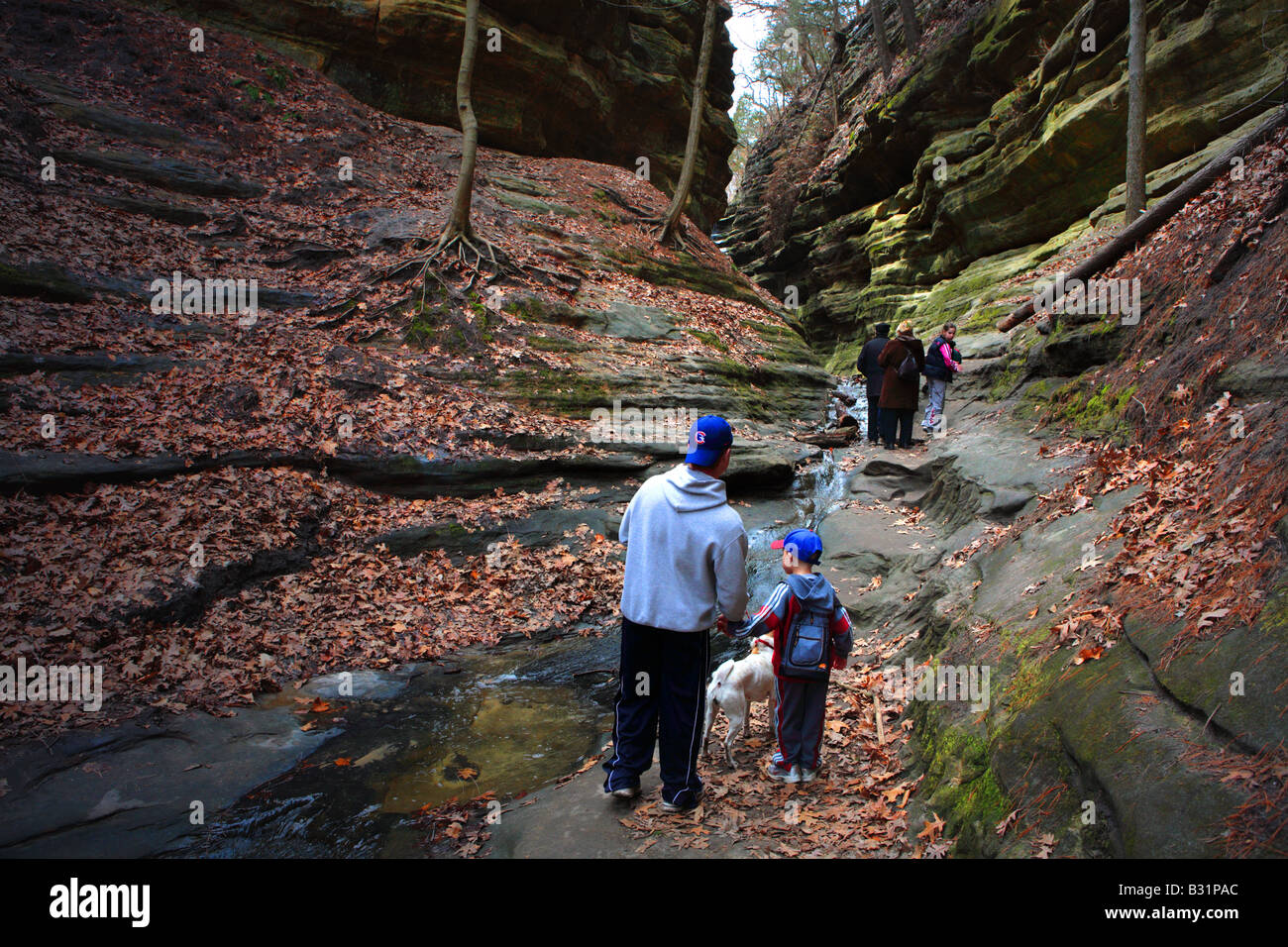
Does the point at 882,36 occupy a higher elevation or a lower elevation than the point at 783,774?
higher

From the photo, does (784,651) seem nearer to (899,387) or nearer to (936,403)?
(899,387)

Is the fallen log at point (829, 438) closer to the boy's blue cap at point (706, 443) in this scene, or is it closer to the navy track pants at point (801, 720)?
the navy track pants at point (801, 720)

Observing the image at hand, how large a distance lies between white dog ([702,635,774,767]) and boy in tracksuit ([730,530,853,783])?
1.13 ft

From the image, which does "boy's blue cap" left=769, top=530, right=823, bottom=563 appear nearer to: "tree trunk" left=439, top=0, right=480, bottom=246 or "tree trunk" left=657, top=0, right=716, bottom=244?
"tree trunk" left=439, top=0, right=480, bottom=246

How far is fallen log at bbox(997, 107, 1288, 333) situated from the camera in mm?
9102

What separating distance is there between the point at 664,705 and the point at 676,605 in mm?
672

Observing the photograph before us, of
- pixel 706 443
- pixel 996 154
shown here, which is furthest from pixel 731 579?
pixel 996 154

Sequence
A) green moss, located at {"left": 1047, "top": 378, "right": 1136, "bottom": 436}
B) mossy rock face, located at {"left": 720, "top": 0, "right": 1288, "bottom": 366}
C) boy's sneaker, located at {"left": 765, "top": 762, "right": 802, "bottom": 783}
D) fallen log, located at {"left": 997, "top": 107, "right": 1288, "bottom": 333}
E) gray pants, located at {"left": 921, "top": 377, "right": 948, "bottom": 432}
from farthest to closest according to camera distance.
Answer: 1. mossy rock face, located at {"left": 720, "top": 0, "right": 1288, "bottom": 366}
2. gray pants, located at {"left": 921, "top": 377, "right": 948, "bottom": 432}
3. fallen log, located at {"left": 997, "top": 107, "right": 1288, "bottom": 333}
4. green moss, located at {"left": 1047, "top": 378, "right": 1136, "bottom": 436}
5. boy's sneaker, located at {"left": 765, "top": 762, "right": 802, "bottom": 783}

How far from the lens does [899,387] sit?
43.0 ft

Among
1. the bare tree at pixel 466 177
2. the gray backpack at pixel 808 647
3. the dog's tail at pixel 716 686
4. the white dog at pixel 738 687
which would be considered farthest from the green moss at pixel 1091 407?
the bare tree at pixel 466 177

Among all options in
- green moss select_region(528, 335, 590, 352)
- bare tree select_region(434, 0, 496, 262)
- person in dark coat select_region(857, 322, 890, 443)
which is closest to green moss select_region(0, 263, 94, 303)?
bare tree select_region(434, 0, 496, 262)

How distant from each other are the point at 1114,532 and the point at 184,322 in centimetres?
1220
